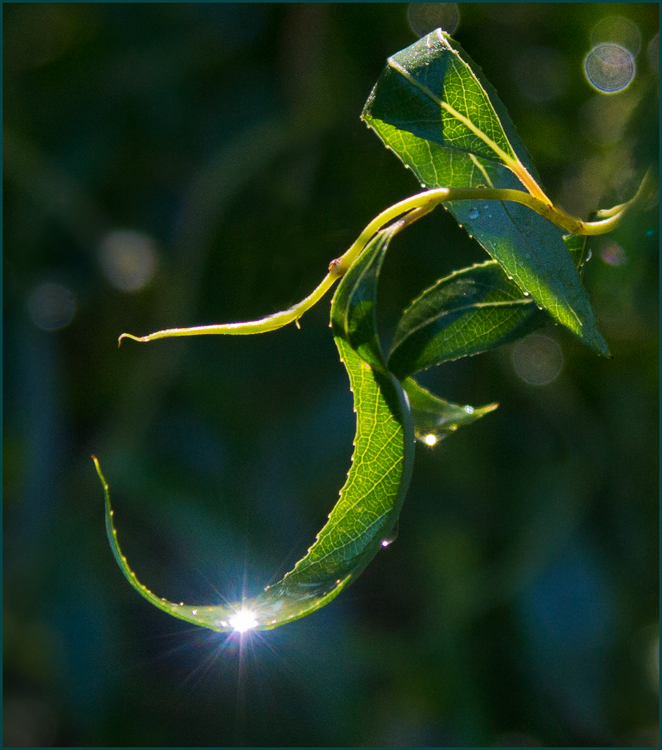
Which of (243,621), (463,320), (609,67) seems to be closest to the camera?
A: (243,621)

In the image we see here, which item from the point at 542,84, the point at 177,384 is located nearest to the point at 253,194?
the point at 177,384

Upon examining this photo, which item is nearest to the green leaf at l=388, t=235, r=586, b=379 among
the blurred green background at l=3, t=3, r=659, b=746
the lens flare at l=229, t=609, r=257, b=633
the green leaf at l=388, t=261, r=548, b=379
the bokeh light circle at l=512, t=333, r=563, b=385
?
the green leaf at l=388, t=261, r=548, b=379

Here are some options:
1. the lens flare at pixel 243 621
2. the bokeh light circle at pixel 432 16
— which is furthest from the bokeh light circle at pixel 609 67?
the lens flare at pixel 243 621

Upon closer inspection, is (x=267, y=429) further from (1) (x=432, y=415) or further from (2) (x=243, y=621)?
(2) (x=243, y=621)

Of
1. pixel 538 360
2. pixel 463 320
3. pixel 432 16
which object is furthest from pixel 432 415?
pixel 432 16

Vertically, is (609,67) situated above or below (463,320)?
above

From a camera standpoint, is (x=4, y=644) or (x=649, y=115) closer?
(x=649, y=115)

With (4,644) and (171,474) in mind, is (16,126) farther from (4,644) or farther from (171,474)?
(4,644)
